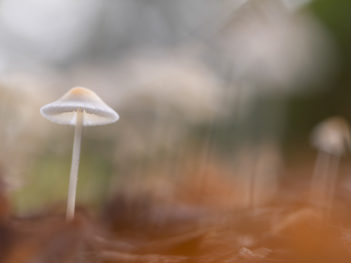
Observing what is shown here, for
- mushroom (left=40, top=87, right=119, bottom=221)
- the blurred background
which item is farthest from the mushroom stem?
the blurred background

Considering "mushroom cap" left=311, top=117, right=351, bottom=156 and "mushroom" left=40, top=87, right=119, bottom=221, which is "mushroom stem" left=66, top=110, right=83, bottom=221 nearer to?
"mushroom" left=40, top=87, right=119, bottom=221

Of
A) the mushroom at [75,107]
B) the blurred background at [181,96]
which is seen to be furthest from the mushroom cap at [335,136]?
the mushroom at [75,107]

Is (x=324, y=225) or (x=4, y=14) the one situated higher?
(x=4, y=14)

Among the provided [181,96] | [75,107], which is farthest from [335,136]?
[75,107]

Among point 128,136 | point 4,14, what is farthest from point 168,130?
point 4,14

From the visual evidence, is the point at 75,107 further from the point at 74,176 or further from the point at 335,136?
the point at 335,136

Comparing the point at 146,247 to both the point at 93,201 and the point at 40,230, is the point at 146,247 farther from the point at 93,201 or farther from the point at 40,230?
the point at 93,201

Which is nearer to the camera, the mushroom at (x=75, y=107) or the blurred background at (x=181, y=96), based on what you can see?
the mushroom at (x=75, y=107)

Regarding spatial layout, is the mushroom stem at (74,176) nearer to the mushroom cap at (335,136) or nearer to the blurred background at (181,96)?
the blurred background at (181,96)
